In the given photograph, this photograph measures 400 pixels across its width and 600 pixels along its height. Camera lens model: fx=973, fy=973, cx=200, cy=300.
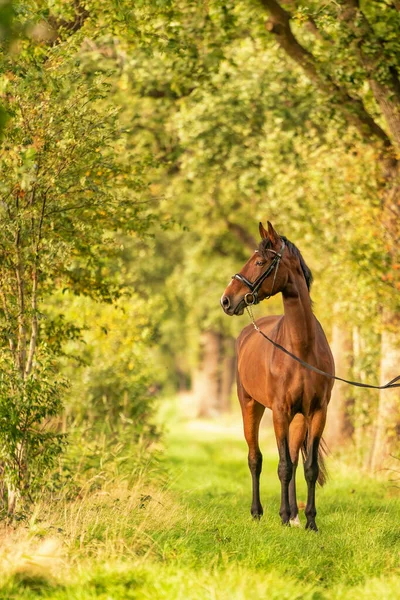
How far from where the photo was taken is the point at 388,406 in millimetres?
16078

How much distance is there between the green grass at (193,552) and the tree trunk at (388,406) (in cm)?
372

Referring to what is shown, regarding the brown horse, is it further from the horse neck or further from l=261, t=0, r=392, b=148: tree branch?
l=261, t=0, r=392, b=148: tree branch

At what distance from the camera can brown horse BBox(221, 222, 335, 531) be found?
31.5 ft

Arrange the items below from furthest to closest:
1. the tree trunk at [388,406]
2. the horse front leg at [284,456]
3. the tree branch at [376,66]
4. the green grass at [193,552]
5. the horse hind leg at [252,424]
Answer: the tree trunk at [388,406] < the tree branch at [376,66] < the horse hind leg at [252,424] < the horse front leg at [284,456] < the green grass at [193,552]

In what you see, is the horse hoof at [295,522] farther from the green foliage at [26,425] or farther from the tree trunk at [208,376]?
the tree trunk at [208,376]

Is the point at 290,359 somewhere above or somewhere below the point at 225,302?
below

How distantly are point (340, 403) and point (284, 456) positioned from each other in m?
11.0

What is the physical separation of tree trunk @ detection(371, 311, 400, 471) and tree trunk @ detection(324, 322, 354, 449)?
4.20 meters

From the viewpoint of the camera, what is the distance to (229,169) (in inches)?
855

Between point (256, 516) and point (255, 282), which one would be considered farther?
point (256, 516)

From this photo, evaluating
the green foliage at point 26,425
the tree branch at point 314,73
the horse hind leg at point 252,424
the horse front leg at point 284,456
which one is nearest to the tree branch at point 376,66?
the tree branch at point 314,73

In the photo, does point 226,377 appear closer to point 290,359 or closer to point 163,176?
point 163,176

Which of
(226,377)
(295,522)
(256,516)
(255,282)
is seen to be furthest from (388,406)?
(226,377)

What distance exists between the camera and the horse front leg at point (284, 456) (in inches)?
393
